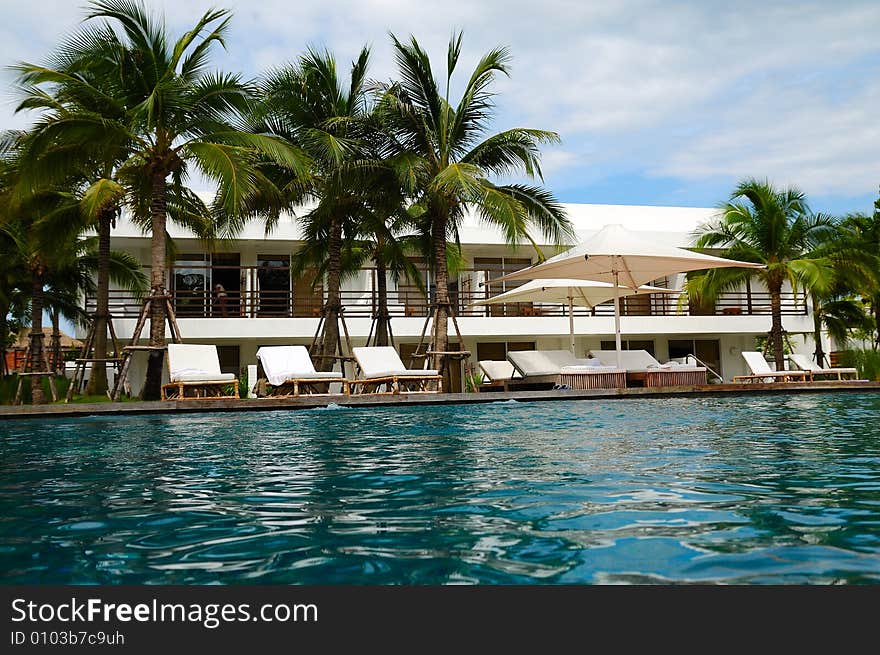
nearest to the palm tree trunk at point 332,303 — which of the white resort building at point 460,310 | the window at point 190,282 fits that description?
the white resort building at point 460,310

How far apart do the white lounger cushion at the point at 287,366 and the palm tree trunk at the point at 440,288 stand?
2.68 meters

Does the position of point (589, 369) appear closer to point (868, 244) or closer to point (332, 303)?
point (332, 303)

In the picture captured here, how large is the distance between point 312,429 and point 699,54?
18.6m

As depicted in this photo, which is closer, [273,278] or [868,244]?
[868,244]

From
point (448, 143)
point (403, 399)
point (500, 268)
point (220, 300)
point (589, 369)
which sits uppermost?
point (448, 143)

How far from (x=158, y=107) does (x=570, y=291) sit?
9.63 m

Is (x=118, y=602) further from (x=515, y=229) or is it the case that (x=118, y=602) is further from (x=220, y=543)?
(x=515, y=229)

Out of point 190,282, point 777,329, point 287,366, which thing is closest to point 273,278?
point 190,282

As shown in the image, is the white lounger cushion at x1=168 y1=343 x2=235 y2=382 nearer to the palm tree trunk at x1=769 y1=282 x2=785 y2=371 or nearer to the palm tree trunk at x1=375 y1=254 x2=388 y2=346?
the palm tree trunk at x1=375 y1=254 x2=388 y2=346

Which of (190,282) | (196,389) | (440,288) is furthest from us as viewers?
(190,282)

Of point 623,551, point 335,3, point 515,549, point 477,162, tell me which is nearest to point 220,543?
point 515,549

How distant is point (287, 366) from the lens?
14.2 m

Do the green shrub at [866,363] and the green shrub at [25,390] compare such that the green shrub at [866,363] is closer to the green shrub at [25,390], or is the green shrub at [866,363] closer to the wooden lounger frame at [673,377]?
the wooden lounger frame at [673,377]

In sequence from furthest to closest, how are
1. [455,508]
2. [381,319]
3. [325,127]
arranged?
[381,319], [325,127], [455,508]
